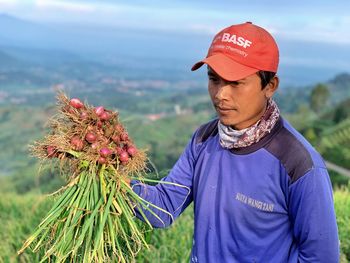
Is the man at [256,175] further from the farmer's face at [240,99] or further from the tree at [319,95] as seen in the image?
the tree at [319,95]

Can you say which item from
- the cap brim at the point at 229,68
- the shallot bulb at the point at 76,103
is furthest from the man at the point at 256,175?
the shallot bulb at the point at 76,103

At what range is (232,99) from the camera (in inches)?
65.3

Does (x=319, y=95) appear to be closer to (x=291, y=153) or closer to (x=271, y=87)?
(x=271, y=87)

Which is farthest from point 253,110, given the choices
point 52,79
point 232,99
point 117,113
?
point 52,79

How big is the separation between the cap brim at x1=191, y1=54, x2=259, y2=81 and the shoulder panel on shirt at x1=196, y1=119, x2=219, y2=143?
325 millimetres

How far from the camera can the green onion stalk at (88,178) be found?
171cm

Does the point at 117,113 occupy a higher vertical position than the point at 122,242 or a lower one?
higher

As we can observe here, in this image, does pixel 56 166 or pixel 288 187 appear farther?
pixel 56 166

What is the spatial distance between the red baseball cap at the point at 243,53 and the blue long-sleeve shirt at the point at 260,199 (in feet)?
0.73

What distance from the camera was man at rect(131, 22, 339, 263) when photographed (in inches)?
61.4

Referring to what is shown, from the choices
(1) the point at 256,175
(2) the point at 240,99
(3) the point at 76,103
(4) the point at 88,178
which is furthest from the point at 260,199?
(3) the point at 76,103

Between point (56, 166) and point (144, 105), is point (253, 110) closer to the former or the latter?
point (56, 166)

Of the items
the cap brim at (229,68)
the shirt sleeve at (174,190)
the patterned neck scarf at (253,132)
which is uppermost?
the cap brim at (229,68)

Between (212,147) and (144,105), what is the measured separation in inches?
3331
